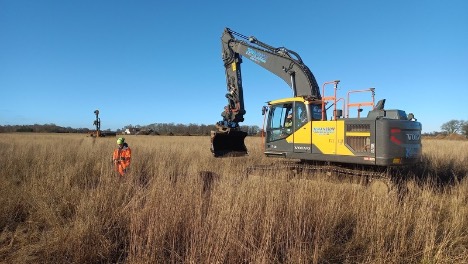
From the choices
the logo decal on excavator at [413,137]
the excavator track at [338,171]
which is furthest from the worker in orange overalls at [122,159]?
the logo decal on excavator at [413,137]

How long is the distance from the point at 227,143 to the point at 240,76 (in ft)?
8.14

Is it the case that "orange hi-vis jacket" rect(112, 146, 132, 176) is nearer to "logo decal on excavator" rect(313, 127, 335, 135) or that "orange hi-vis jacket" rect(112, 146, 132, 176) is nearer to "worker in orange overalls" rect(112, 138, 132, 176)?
"worker in orange overalls" rect(112, 138, 132, 176)

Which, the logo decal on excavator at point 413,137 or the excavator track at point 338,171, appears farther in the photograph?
the logo decal on excavator at point 413,137

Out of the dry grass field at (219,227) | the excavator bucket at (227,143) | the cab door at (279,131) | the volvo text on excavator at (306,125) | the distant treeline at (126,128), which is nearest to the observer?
the dry grass field at (219,227)

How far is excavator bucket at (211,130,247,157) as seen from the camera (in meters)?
12.1

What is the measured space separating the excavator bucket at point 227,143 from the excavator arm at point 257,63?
365 millimetres

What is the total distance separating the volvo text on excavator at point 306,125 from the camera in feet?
27.8

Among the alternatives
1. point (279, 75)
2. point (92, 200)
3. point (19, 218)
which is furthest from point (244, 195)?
point (279, 75)

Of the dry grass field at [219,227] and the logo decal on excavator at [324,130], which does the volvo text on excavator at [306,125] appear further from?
the dry grass field at [219,227]

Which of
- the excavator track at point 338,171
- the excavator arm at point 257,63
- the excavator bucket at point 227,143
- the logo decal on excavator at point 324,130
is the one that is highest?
the excavator arm at point 257,63

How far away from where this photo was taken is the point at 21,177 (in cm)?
892

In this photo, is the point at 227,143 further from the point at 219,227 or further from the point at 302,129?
the point at 219,227

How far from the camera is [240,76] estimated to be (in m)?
13.0

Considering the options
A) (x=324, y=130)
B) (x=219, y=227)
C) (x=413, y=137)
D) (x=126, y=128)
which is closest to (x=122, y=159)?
(x=324, y=130)
